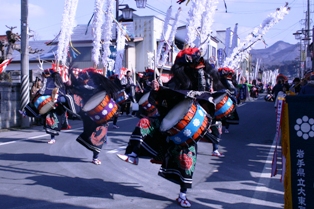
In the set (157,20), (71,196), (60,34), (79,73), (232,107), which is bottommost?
(71,196)

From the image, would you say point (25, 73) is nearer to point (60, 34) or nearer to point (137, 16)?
point (60, 34)

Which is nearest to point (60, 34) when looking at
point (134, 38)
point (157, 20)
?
point (134, 38)

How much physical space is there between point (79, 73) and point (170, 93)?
2752 mm

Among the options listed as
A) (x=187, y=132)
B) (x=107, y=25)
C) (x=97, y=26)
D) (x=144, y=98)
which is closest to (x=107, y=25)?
(x=107, y=25)

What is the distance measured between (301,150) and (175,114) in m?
1.78

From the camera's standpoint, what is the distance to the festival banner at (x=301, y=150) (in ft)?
12.7

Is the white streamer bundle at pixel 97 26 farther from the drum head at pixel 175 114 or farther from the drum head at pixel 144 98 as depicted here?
the drum head at pixel 175 114

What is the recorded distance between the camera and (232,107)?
8.74m

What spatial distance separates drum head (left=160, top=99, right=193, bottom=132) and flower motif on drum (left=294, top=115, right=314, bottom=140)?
1520mm

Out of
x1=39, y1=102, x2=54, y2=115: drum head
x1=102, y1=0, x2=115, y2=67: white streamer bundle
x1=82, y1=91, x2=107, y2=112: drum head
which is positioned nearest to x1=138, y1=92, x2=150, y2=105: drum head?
x1=39, y1=102, x2=54, y2=115: drum head

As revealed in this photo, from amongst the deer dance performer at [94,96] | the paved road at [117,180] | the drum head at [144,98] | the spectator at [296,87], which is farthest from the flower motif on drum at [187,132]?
the drum head at [144,98]

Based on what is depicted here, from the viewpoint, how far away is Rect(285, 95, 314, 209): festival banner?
3869 mm

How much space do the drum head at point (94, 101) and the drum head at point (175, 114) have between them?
2146mm

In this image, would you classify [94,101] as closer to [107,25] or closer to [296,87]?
[296,87]
